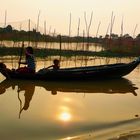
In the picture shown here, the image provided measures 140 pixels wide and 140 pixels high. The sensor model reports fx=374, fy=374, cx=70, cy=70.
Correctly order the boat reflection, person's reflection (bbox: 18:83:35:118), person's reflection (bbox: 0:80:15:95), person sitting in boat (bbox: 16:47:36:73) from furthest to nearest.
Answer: person sitting in boat (bbox: 16:47:36:73), the boat reflection, person's reflection (bbox: 0:80:15:95), person's reflection (bbox: 18:83:35:118)

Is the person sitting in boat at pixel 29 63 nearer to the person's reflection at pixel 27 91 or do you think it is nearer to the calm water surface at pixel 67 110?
the calm water surface at pixel 67 110

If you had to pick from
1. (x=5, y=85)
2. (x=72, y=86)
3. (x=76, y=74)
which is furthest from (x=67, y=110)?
(x=76, y=74)

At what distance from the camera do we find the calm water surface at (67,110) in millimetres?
7125

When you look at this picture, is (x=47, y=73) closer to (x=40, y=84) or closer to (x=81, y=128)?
(x=40, y=84)

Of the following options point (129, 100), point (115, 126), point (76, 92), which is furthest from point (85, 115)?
point (76, 92)

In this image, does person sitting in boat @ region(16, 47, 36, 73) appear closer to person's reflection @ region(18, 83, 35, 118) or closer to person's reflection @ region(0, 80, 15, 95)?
person's reflection @ region(0, 80, 15, 95)

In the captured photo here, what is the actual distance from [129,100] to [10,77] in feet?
17.0

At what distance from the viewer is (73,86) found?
1343cm

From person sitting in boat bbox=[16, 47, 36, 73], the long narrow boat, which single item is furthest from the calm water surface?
person sitting in boat bbox=[16, 47, 36, 73]

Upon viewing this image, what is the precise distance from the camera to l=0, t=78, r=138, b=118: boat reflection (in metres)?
12.4

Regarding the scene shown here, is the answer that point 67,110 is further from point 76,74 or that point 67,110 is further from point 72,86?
point 76,74

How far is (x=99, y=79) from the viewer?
15.1m

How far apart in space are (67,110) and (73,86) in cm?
433

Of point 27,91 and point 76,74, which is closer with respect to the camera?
point 27,91
